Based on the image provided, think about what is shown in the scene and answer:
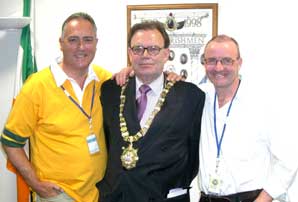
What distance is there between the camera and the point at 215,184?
1964mm

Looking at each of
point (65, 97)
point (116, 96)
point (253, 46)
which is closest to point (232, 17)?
point (253, 46)

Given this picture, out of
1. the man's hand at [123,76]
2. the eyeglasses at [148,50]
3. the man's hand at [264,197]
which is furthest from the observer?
the man's hand at [123,76]

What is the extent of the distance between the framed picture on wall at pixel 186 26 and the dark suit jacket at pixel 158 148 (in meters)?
0.89

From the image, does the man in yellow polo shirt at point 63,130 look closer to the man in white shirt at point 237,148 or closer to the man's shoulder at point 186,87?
the man's shoulder at point 186,87

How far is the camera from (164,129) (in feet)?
6.48

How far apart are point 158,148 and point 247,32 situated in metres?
1.43

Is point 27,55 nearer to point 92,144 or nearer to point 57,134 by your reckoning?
point 57,134

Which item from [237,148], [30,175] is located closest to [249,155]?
[237,148]

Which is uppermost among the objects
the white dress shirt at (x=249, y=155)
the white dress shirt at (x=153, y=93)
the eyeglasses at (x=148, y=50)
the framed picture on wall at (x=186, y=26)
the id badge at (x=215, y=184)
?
the framed picture on wall at (x=186, y=26)

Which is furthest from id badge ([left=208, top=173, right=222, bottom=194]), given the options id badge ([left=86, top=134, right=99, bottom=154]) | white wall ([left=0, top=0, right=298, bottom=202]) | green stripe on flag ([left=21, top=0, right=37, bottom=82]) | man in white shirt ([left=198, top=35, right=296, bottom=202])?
green stripe on flag ([left=21, top=0, right=37, bottom=82])

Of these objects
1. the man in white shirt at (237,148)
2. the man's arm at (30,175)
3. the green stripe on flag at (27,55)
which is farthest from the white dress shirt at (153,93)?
the green stripe on flag at (27,55)

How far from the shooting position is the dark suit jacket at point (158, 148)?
194 centimetres

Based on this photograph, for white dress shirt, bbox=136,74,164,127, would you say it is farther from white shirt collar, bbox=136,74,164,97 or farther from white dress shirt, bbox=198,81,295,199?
white dress shirt, bbox=198,81,295,199

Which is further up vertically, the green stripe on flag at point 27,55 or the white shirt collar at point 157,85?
the green stripe on flag at point 27,55
